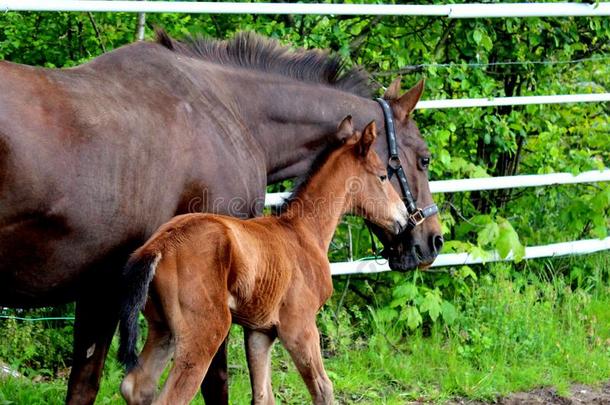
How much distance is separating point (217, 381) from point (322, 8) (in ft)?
7.15

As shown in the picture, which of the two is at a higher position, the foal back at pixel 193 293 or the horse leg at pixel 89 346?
the foal back at pixel 193 293

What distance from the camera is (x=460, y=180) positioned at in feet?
19.2

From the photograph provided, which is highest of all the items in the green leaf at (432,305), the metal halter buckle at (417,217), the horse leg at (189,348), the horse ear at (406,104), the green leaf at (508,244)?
the horse ear at (406,104)

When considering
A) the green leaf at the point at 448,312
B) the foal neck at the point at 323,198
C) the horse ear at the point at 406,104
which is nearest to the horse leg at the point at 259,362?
the foal neck at the point at 323,198

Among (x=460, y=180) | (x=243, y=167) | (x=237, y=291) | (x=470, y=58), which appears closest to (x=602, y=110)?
(x=470, y=58)

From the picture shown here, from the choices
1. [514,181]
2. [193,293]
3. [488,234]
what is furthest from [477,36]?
[193,293]

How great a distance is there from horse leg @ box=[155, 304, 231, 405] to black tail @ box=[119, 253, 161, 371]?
18cm

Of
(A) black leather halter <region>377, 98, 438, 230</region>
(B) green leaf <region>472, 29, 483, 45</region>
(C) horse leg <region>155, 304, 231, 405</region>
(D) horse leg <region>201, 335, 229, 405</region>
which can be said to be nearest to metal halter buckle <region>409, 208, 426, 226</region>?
(A) black leather halter <region>377, 98, 438, 230</region>

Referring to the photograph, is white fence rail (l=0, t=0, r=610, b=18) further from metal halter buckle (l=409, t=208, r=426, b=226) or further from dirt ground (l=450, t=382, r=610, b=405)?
dirt ground (l=450, t=382, r=610, b=405)

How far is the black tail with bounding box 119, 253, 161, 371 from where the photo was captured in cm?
353

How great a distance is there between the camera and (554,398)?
205 inches

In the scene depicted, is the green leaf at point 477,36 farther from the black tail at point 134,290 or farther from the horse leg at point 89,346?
the black tail at point 134,290

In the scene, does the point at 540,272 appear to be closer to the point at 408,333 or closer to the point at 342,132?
the point at 408,333

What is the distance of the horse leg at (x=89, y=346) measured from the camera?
4254 mm
